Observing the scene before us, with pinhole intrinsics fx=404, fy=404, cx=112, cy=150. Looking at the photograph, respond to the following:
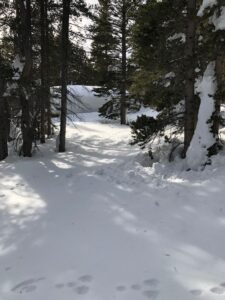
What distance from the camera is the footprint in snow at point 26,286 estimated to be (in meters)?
5.07

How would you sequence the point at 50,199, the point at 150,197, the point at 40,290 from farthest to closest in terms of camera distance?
the point at 50,199
the point at 150,197
the point at 40,290

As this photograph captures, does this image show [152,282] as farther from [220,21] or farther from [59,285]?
[220,21]

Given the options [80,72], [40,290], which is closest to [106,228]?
[40,290]

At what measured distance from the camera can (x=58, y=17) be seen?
18719 millimetres

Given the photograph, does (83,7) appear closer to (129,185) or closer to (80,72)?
(80,72)

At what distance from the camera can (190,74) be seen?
434 inches

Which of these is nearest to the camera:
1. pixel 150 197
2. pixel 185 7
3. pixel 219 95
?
pixel 150 197

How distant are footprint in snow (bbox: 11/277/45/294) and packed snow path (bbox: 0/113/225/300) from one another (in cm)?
1

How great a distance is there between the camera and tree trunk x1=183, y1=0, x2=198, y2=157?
1075 cm

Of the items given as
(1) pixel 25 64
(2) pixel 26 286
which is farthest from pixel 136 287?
(1) pixel 25 64

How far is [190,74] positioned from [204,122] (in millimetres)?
1524

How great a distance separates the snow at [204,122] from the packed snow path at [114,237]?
3.38ft

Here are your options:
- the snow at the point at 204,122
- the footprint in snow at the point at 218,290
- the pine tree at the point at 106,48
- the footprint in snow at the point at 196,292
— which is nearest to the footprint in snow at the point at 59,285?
the footprint in snow at the point at 196,292

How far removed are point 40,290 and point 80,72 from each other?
47.4ft
